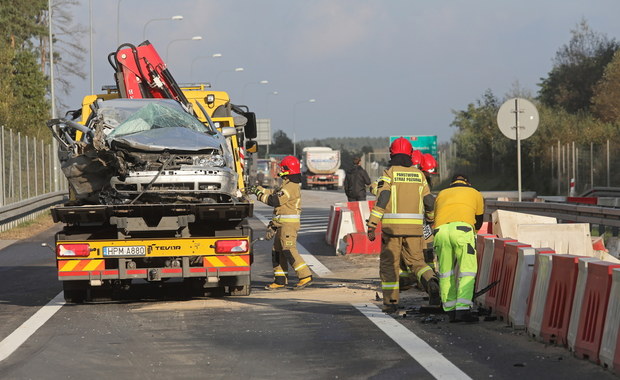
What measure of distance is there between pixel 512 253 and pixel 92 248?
486 centimetres

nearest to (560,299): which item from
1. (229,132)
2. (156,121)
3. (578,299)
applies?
(578,299)

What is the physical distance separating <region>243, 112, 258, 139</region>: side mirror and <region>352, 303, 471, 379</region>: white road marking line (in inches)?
273

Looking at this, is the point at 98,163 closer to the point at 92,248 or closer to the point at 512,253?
the point at 92,248

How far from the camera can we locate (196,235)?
13781 millimetres

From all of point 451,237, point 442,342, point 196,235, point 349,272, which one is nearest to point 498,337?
point 442,342

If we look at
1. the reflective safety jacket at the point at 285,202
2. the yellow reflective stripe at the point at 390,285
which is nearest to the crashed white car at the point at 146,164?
the reflective safety jacket at the point at 285,202

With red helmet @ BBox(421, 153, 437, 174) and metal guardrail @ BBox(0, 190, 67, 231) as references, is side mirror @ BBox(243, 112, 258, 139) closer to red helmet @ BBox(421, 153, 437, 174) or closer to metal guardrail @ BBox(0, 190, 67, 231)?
red helmet @ BBox(421, 153, 437, 174)

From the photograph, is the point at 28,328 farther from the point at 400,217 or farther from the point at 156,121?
the point at 400,217

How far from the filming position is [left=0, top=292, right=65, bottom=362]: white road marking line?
10.2m

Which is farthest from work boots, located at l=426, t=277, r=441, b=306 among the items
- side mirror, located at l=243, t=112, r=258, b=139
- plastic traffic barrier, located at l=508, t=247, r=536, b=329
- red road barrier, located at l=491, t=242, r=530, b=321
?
side mirror, located at l=243, t=112, r=258, b=139

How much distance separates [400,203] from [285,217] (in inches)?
136

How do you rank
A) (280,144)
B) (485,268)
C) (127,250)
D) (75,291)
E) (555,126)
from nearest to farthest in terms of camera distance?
(485,268), (127,250), (75,291), (555,126), (280,144)

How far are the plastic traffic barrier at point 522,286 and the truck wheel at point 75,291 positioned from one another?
534cm

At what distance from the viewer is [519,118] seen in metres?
22.5
